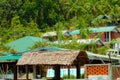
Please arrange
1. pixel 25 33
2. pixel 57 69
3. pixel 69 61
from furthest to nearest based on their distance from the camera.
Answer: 1. pixel 25 33
2. pixel 57 69
3. pixel 69 61

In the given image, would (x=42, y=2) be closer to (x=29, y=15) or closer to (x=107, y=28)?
(x=29, y=15)

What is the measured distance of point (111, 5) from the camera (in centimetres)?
1492

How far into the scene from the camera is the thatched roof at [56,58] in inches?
750

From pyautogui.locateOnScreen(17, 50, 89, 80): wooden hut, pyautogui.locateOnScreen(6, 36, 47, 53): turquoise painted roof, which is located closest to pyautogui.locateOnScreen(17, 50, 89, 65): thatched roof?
pyautogui.locateOnScreen(17, 50, 89, 80): wooden hut

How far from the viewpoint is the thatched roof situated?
19047 mm

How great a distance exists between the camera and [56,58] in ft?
64.1

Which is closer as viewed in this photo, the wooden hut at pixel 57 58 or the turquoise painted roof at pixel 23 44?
the wooden hut at pixel 57 58

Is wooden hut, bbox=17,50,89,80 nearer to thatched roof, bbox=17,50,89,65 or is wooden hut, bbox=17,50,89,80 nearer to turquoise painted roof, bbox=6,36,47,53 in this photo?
thatched roof, bbox=17,50,89,65

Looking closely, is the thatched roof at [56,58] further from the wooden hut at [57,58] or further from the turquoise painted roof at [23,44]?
the turquoise painted roof at [23,44]

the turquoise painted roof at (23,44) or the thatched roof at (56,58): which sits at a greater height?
the thatched roof at (56,58)

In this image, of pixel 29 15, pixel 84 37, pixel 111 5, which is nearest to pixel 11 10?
pixel 29 15

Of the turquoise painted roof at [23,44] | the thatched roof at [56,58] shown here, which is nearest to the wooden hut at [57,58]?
the thatched roof at [56,58]

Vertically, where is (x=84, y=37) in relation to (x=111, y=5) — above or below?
below

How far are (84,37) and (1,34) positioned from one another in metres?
10.9
